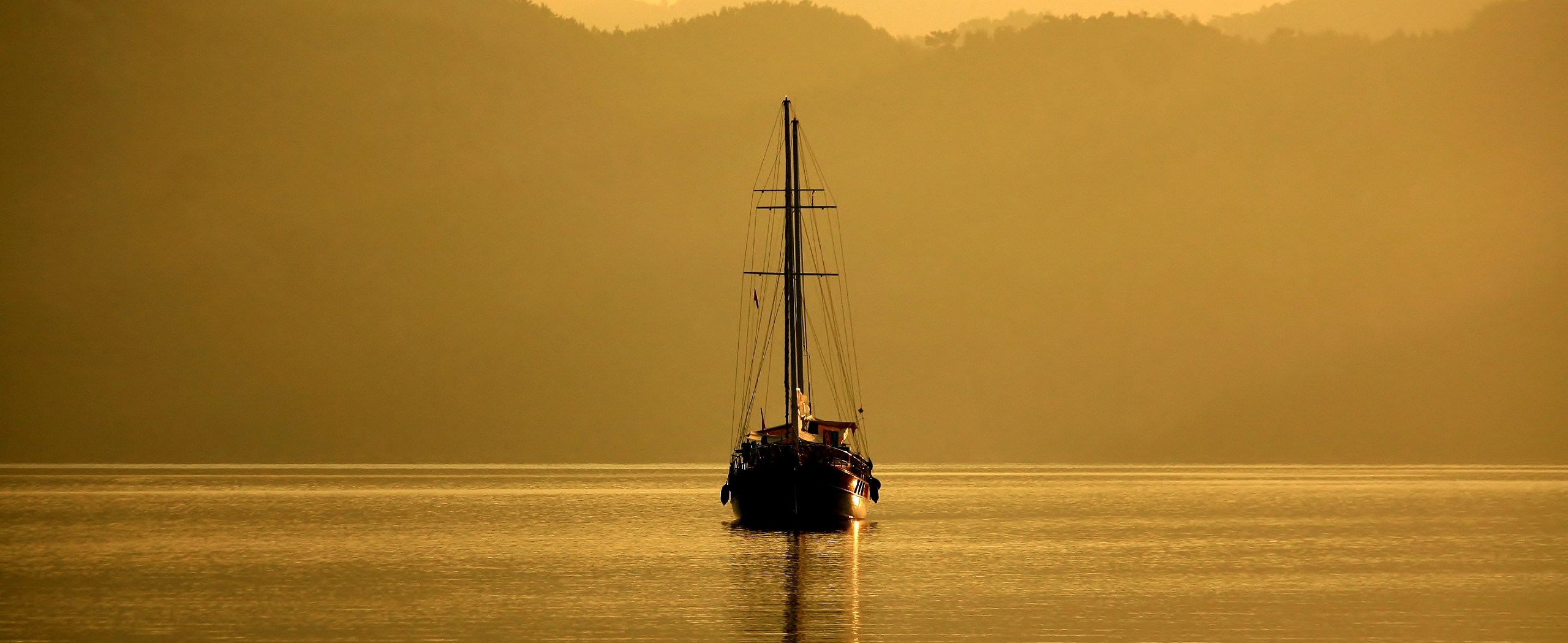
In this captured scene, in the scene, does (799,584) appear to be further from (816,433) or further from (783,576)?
(816,433)

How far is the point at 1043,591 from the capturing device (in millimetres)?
62031

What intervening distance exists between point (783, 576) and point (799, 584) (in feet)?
12.4

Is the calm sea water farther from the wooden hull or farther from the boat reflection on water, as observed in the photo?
the wooden hull

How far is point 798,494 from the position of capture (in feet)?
293

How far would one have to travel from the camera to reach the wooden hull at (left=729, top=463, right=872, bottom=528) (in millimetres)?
89250

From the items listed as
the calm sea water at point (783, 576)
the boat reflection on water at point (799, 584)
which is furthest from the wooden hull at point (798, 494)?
the calm sea water at point (783, 576)

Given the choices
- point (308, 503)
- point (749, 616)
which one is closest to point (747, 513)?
point (749, 616)

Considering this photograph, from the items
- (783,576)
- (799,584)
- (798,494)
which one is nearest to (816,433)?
(798,494)

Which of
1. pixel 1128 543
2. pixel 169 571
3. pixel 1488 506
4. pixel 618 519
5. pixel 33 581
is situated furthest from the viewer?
pixel 1488 506

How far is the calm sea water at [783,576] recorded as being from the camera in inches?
2009

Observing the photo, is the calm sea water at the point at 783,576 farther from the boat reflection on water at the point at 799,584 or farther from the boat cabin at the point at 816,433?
the boat cabin at the point at 816,433

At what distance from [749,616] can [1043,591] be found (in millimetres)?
12781

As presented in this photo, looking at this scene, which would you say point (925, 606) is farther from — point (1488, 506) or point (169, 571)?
point (1488, 506)

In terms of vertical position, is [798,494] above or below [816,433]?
below
